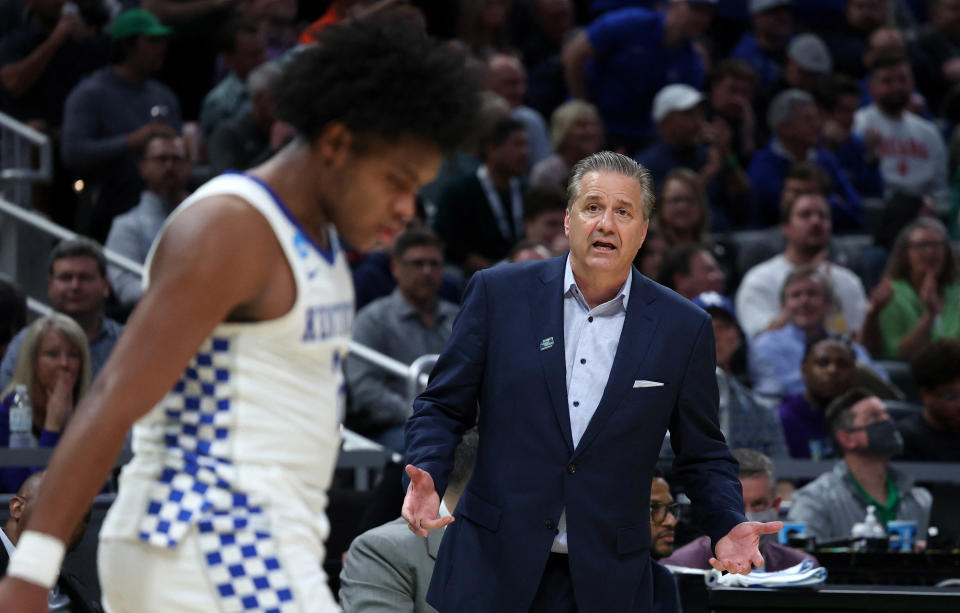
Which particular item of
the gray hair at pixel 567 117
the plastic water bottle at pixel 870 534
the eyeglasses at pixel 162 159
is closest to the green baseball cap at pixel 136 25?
the eyeglasses at pixel 162 159

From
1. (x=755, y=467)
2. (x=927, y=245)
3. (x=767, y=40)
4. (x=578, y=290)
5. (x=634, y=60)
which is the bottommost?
(x=755, y=467)

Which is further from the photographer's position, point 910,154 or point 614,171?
point 910,154

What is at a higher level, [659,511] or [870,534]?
[659,511]

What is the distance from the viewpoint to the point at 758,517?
5840 millimetres

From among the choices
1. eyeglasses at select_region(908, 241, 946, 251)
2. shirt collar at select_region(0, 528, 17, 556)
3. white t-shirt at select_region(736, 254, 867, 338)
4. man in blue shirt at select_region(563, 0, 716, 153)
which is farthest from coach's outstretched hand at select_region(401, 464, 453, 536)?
man in blue shirt at select_region(563, 0, 716, 153)

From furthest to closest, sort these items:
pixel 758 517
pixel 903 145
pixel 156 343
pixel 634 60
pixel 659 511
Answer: pixel 903 145 < pixel 634 60 < pixel 758 517 < pixel 659 511 < pixel 156 343

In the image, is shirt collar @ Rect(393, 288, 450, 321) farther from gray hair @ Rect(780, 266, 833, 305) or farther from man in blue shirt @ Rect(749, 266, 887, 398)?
gray hair @ Rect(780, 266, 833, 305)

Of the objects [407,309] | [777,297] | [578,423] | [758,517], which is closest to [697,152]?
[777,297]

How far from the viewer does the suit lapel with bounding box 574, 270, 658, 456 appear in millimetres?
3793

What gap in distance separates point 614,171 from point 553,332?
1.52 ft

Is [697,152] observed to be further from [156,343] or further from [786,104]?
[156,343]

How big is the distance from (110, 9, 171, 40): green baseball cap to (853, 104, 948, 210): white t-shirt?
575cm

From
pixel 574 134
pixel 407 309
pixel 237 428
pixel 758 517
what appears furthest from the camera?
pixel 574 134

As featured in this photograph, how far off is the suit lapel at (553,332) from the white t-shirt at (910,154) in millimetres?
8424
